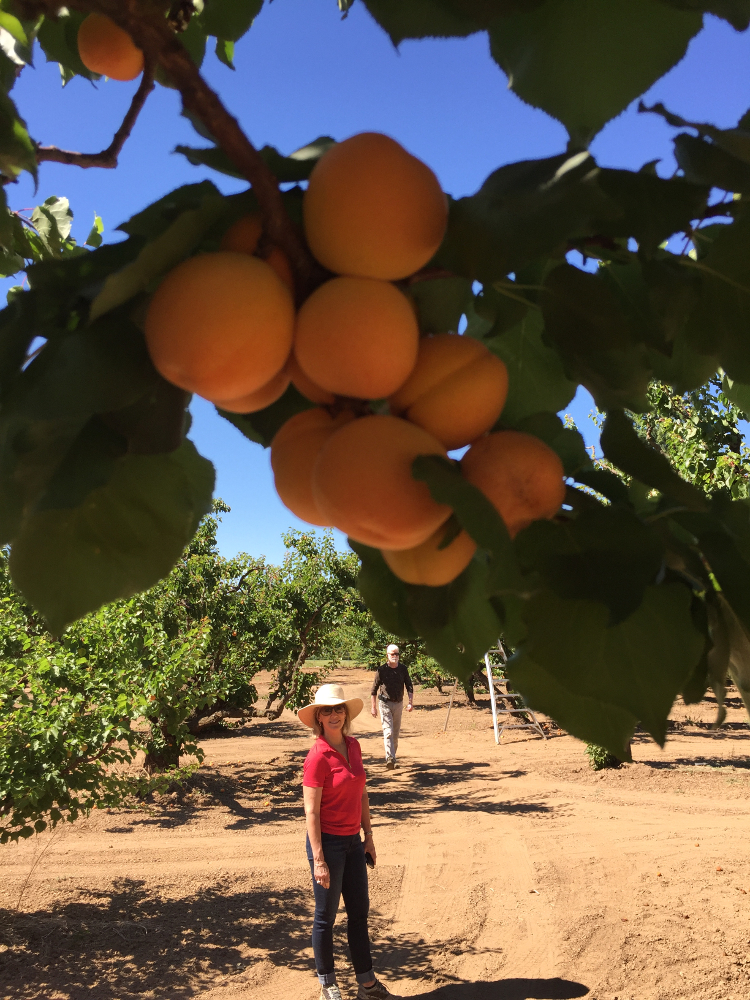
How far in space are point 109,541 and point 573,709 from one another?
0.44 m

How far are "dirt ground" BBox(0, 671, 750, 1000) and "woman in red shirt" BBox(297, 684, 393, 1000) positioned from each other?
32 cm

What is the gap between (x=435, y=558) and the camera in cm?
58

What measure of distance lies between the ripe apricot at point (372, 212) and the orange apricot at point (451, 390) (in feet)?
0.23

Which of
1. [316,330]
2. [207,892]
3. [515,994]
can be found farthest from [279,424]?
Answer: [207,892]

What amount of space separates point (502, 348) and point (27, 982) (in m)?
5.49

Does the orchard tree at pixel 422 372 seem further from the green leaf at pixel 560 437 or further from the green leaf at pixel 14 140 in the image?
the green leaf at pixel 14 140

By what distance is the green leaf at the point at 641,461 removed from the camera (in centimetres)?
58

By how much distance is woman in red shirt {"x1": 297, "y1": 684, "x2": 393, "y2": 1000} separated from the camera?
442 cm

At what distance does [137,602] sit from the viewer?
688 cm

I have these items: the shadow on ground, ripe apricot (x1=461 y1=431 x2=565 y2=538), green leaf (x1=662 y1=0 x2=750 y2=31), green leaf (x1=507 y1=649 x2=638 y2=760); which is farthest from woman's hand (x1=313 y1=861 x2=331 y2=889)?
green leaf (x1=662 y1=0 x2=750 y2=31)

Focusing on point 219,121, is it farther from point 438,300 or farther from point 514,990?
point 514,990

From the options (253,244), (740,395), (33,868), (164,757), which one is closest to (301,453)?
(253,244)

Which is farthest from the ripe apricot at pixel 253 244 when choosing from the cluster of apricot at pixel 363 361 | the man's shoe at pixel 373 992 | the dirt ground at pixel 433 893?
the dirt ground at pixel 433 893

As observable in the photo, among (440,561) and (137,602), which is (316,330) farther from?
(137,602)
